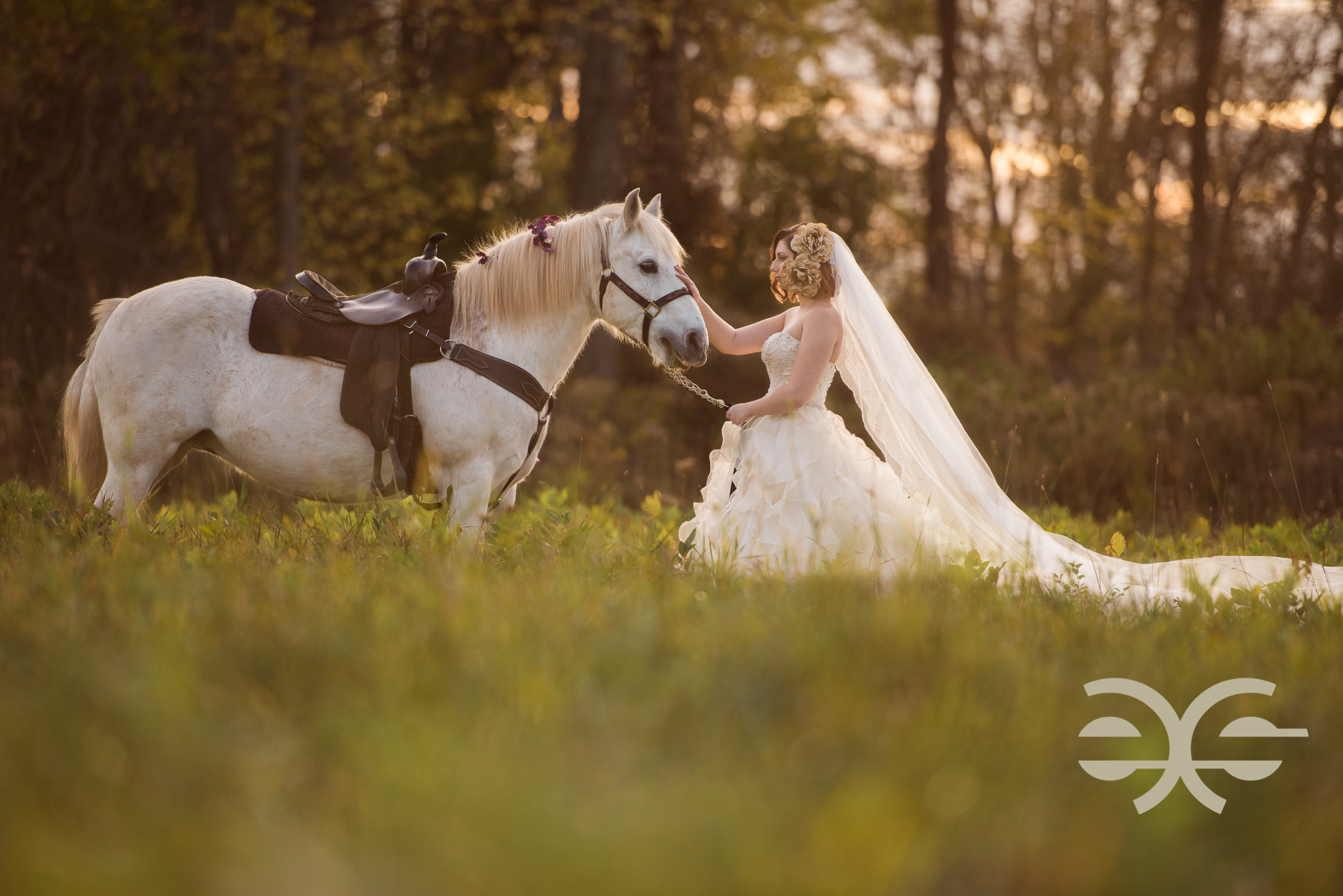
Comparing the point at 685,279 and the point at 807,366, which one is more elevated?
the point at 685,279

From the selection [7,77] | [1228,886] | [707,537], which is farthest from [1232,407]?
[7,77]

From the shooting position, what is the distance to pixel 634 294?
4.36 meters

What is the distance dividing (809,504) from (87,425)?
3.62 meters

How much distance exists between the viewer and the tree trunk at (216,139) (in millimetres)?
10664

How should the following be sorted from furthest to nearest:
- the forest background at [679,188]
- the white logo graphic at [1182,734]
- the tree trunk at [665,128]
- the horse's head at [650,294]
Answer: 1. the tree trunk at [665,128]
2. the forest background at [679,188]
3. the horse's head at [650,294]
4. the white logo graphic at [1182,734]

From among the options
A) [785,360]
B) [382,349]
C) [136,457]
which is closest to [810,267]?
[785,360]

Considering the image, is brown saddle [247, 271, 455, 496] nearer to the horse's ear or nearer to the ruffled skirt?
the horse's ear

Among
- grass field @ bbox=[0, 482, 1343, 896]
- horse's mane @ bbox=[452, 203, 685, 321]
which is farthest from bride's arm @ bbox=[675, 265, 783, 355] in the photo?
grass field @ bbox=[0, 482, 1343, 896]

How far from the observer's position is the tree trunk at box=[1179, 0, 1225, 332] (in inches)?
462

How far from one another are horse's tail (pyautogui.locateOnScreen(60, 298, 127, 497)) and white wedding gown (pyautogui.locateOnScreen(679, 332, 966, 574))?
2963mm

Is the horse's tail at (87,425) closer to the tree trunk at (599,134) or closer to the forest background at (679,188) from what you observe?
the forest background at (679,188)

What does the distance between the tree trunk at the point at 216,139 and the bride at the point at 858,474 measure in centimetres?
836

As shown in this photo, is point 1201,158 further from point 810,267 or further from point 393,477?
point 393,477

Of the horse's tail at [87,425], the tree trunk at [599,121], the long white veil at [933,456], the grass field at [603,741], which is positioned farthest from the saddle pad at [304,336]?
the tree trunk at [599,121]
